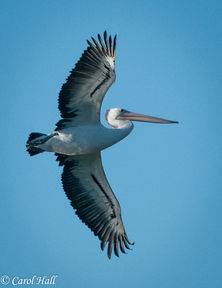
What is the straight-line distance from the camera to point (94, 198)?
17141mm

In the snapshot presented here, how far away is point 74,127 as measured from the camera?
16.3 meters

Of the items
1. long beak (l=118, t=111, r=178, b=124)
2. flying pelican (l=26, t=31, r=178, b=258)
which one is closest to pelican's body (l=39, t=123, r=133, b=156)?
flying pelican (l=26, t=31, r=178, b=258)

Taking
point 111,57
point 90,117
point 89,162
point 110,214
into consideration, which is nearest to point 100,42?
point 111,57

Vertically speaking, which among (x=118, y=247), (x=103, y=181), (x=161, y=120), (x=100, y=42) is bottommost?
(x=118, y=247)

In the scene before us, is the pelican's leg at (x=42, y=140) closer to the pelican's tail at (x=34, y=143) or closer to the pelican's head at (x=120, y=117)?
the pelican's tail at (x=34, y=143)

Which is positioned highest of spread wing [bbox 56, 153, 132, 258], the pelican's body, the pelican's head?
the pelican's head

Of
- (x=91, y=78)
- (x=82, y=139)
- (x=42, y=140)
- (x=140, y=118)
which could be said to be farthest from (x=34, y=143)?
(x=140, y=118)

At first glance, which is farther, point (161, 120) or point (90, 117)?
point (161, 120)

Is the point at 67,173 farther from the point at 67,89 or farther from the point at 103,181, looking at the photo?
the point at 67,89

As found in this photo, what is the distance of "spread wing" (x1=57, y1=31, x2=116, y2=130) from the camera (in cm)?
1581

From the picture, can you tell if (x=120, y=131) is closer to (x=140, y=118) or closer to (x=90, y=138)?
(x=90, y=138)

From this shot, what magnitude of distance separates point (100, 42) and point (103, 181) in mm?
2998

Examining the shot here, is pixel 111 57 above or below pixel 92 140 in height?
above

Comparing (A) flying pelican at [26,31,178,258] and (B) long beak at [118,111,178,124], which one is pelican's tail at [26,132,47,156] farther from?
(B) long beak at [118,111,178,124]
